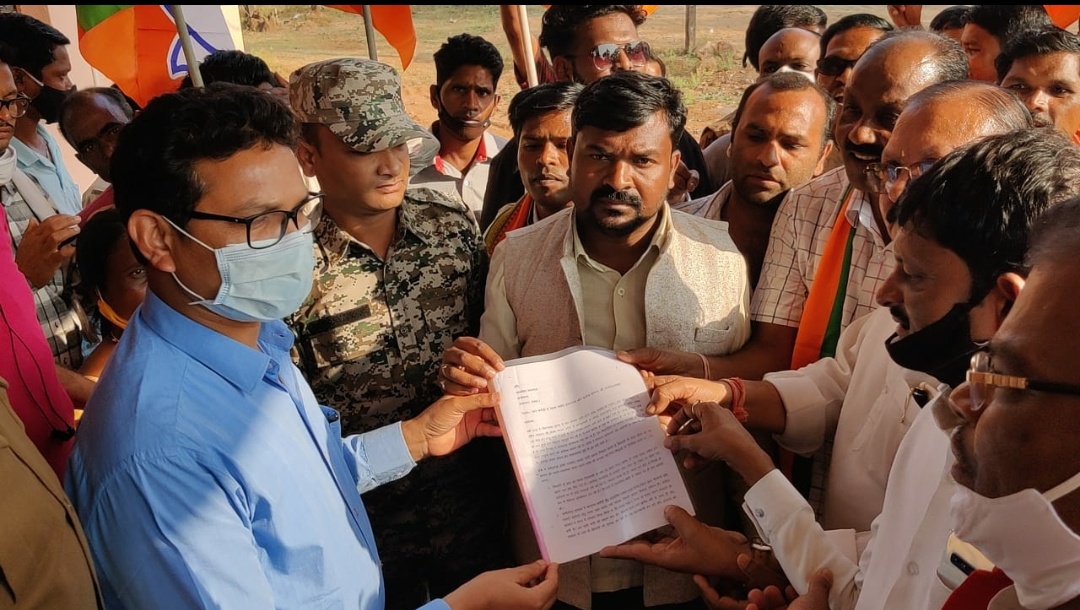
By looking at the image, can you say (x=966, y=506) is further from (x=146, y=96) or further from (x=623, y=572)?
(x=146, y=96)

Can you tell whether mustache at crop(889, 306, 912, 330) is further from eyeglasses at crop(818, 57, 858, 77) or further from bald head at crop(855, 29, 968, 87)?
eyeglasses at crop(818, 57, 858, 77)

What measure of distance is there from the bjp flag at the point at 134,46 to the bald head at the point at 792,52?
13.6 ft

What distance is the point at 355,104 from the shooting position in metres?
2.72

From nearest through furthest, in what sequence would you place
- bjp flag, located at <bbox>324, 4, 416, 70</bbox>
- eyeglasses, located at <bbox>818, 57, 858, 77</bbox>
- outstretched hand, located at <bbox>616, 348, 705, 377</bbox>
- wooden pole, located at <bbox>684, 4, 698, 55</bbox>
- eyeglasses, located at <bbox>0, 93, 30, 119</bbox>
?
outstretched hand, located at <bbox>616, 348, 705, 377</bbox>, eyeglasses, located at <bbox>0, 93, 30, 119</bbox>, eyeglasses, located at <bbox>818, 57, 858, 77</bbox>, bjp flag, located at <bbox>324, 4, 416, 70</bbox>, wooden pole, located at <bbox>684, 4, 698, 55</bbox>

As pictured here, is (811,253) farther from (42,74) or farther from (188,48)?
(42,74)

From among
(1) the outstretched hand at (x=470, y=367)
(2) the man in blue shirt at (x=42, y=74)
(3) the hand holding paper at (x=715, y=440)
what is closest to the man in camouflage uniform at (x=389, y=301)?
(1) the outstretched hand at (x=470, y=367)

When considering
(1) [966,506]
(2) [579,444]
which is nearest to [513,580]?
(2) [579,444]

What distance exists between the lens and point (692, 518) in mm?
2340

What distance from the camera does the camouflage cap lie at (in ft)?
8.88

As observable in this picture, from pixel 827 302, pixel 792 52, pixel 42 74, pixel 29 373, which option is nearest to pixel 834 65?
pixel 792 52

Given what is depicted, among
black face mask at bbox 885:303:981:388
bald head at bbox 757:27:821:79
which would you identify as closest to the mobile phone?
black face mask at bbox 885:303:981:388

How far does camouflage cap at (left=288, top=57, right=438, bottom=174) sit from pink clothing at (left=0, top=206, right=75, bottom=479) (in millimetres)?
1050

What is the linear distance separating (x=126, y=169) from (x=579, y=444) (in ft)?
4.64

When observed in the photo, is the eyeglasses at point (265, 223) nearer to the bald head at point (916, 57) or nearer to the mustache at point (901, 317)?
the mustache at point (901, 317)
